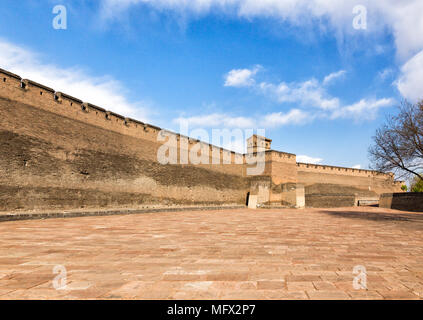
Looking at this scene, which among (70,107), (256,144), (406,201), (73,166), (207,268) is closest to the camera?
(207,268)

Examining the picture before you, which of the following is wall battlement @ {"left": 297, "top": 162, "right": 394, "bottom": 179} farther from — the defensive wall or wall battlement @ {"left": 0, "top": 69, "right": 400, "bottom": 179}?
wall battlement @ {"left": 0, "top": 69, "right": 400, "bottom": 179}

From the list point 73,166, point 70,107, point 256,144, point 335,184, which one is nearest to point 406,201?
point 335,184

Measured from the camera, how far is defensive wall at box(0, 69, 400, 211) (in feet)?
32.6

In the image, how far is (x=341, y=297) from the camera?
2.23 metres

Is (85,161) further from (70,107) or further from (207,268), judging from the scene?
(207,268)

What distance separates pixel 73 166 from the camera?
39.5 feet

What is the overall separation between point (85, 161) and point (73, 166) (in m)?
0.68

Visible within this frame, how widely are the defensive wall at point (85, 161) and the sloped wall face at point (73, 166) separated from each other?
0.03m

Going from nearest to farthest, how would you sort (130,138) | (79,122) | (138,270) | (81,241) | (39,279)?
(39,279)
(138,270)
(81,241)
(79,122)
(130,138)

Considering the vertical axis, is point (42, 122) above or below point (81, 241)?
above

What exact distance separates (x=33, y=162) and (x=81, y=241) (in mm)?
7388
